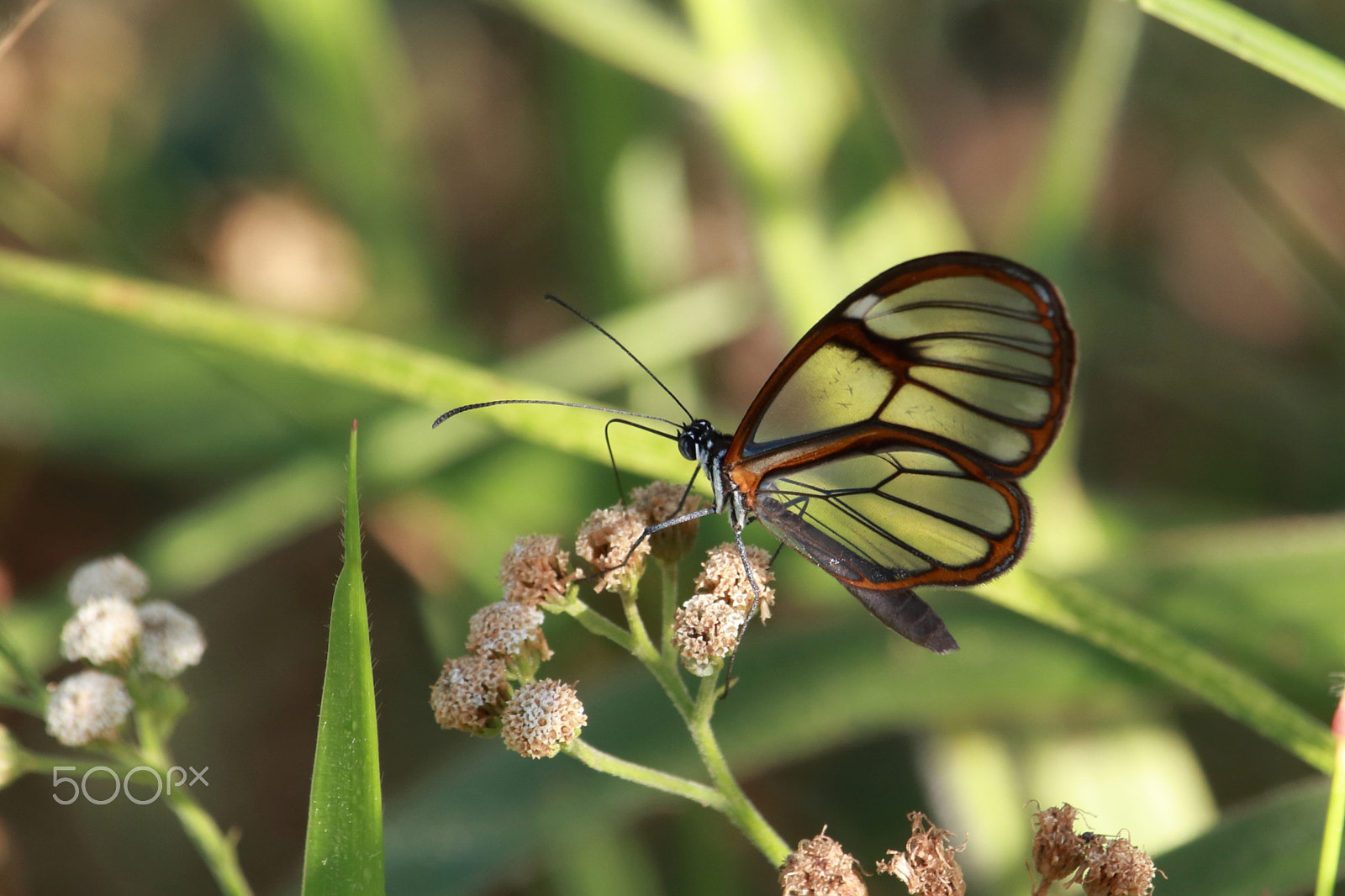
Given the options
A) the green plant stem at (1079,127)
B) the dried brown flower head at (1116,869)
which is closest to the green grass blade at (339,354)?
the dried brown flower head at (1116,869)

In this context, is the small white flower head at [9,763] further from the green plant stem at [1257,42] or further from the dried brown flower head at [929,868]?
the green plant stem at [1257,42]

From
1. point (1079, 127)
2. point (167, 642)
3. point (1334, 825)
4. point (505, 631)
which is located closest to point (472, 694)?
point (505, 631)

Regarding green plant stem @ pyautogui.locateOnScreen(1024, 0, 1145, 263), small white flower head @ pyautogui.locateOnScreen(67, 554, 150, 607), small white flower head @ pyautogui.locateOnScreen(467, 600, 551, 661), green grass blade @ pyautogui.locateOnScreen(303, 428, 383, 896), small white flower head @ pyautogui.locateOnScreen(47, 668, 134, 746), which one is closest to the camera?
green grass blade @ pyautogui.locateOnScreen(303, 428, 383, 896)

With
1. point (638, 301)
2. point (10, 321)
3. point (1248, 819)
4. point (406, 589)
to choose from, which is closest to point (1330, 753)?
point (1248, 819)

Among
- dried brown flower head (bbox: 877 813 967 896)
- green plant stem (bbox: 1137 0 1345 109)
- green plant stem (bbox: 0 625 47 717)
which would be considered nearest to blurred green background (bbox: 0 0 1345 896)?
dried brown flower head (bbox: 877 813 967 896)

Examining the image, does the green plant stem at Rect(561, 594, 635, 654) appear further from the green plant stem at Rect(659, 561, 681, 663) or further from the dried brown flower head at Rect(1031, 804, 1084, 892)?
the dried brown flower head at Rect(1031, 804, 1084, 892)
